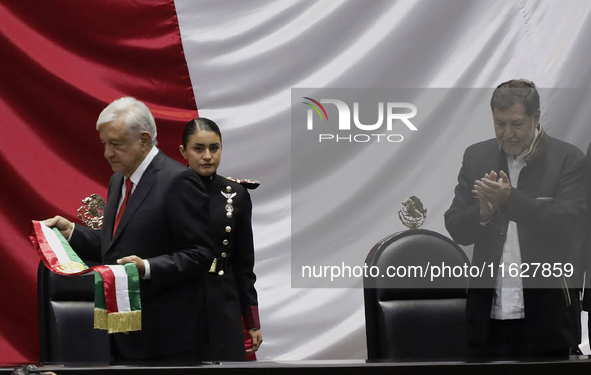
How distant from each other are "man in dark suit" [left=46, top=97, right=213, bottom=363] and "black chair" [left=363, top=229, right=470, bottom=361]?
1.59 feet

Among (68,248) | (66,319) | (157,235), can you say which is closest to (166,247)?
(157,235)

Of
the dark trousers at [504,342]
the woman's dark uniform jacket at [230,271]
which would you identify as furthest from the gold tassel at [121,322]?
the dark trousers at [504,342]

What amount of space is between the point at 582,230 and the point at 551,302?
25 centimetres

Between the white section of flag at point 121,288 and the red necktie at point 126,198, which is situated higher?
the red necktie at point 126,198

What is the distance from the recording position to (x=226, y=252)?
7.94 feet

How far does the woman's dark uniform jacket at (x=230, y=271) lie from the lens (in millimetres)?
2383

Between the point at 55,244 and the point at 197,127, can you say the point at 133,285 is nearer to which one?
the point at 55,244

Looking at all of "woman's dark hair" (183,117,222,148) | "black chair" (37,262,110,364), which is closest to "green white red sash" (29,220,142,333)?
"black chair" (37,262,110,364)

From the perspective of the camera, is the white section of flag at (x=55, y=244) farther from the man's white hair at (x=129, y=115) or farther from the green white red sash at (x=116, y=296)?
the man's white hair at (x=129, y=115)

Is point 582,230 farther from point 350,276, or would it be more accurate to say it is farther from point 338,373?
point 350,276

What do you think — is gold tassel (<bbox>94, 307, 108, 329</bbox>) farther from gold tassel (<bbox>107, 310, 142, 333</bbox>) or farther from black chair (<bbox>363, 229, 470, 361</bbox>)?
black chair (<bbox>363, 229, 470, 361</bbox>)

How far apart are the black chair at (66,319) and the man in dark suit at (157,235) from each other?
52 centimetres

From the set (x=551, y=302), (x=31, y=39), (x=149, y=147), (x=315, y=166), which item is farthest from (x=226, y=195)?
(x=31, y=39)

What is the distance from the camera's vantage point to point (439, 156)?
3240mm
